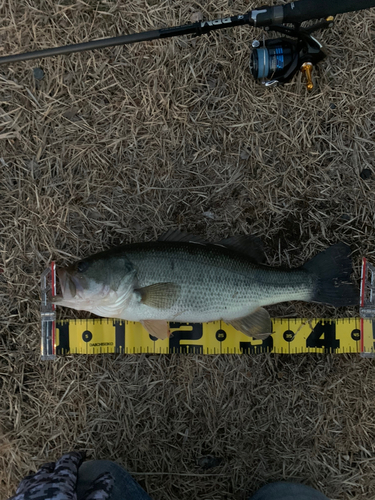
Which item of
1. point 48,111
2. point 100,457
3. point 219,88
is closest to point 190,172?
point 219,88

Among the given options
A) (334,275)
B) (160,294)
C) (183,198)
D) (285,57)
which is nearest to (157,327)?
(160,294)

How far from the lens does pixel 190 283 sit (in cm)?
264

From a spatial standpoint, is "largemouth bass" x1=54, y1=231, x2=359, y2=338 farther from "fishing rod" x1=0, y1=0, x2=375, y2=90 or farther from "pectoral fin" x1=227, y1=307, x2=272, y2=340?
"fishing rod" x1=0, y1=0, x2=375, y2=90

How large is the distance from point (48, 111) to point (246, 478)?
3695 millimetres

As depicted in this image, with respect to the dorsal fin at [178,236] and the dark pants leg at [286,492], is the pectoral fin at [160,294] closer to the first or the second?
the dorsal fin at [178,236]

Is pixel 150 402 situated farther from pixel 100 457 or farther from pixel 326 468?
pixel 326 468

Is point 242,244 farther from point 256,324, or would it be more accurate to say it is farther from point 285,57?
point 285,57

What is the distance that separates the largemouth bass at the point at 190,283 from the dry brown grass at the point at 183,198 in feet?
0.99

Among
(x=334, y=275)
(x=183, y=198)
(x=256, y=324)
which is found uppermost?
(x=183, y=198)

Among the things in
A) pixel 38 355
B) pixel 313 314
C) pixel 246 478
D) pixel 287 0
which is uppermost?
pixel 287 0

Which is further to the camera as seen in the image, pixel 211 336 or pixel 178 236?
pixel 211 336

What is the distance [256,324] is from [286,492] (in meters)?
1.34

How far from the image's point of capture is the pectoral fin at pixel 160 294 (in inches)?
102

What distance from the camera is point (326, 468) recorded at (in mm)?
3016
